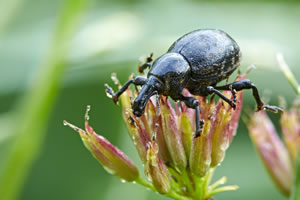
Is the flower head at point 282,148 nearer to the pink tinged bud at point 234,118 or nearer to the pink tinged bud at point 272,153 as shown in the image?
the pink tinged bud at point 272,153

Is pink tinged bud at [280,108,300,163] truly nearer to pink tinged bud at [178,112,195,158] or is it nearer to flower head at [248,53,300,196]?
flower head at [248,53,300,196]

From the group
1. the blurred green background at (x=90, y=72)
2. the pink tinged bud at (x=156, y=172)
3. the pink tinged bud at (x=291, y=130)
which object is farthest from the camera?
the blurred green background at (x=90, y=72)

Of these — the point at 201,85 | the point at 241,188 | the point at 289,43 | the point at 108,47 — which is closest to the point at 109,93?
the point at 201,85

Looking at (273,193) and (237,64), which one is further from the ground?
(237,64)

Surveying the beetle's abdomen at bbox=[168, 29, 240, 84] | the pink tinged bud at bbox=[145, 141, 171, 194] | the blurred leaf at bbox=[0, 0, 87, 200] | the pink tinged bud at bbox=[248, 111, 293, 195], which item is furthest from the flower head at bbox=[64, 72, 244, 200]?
the blurred leaf at bbox=[0, 0, 87, 200]

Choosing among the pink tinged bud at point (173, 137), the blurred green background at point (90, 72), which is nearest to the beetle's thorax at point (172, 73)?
the pink tinged bud at point (173, 137)

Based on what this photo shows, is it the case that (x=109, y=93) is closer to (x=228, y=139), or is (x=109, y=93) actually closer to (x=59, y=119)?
(x=228, y=139)
